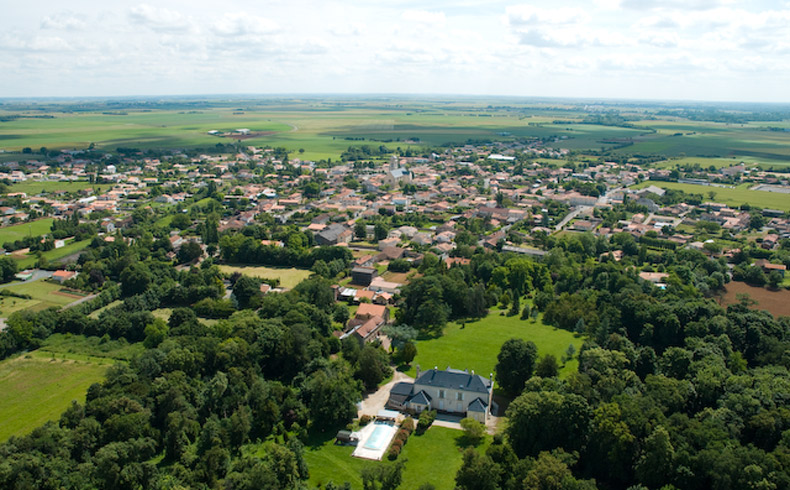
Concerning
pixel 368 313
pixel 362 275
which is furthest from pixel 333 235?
pixel 368 313

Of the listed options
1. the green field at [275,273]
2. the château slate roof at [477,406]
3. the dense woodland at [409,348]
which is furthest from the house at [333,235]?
the château slate roof at [477,406]

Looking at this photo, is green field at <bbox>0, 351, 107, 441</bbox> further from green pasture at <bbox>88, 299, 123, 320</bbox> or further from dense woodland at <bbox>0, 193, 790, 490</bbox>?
green pasture at <bbox>88, 299, 123, 320</bbox>

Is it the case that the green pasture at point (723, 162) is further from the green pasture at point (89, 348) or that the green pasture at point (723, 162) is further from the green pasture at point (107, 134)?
the green pasture at point (107, 134)

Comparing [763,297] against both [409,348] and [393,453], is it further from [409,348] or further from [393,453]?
[393,453]

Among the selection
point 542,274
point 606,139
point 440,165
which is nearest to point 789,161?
point 606,139

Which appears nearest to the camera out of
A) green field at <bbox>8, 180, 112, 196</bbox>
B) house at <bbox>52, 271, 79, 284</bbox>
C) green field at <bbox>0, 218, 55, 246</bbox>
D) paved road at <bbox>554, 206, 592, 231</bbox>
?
house at <bbox>52, 271, 79, 284</bbox>

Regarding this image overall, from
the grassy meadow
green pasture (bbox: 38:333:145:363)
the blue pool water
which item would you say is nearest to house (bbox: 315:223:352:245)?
green pasture (bbox: 38:333:145:363)
